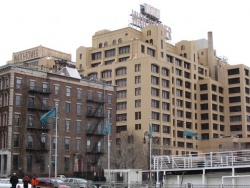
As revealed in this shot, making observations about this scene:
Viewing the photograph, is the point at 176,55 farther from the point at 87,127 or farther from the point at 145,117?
the point at 87,127

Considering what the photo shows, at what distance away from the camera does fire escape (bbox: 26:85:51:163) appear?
266ft

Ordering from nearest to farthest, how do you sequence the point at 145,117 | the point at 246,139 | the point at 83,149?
the point at 83,149 < the point at 145,117 < the point at 246,139

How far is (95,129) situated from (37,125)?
13.7 m

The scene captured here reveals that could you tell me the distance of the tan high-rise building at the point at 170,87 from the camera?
4688 inches

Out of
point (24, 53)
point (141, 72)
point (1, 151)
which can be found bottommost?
point (1, 151)

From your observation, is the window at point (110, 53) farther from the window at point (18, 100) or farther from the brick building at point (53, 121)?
the window at point (18, 100)

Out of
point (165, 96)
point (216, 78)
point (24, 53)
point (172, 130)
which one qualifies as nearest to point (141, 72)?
point (165, 96)

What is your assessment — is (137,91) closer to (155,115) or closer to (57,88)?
(155,115)

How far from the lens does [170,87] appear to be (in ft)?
416

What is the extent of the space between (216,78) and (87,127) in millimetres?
72544

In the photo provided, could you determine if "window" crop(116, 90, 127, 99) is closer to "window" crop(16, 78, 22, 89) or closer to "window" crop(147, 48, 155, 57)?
"window" crop(147, 48, 155, 57)

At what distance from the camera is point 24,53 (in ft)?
505

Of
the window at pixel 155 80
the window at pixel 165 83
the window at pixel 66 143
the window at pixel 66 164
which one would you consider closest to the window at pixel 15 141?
the window at pixel 66 143

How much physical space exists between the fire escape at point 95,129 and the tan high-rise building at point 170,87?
19.7m
